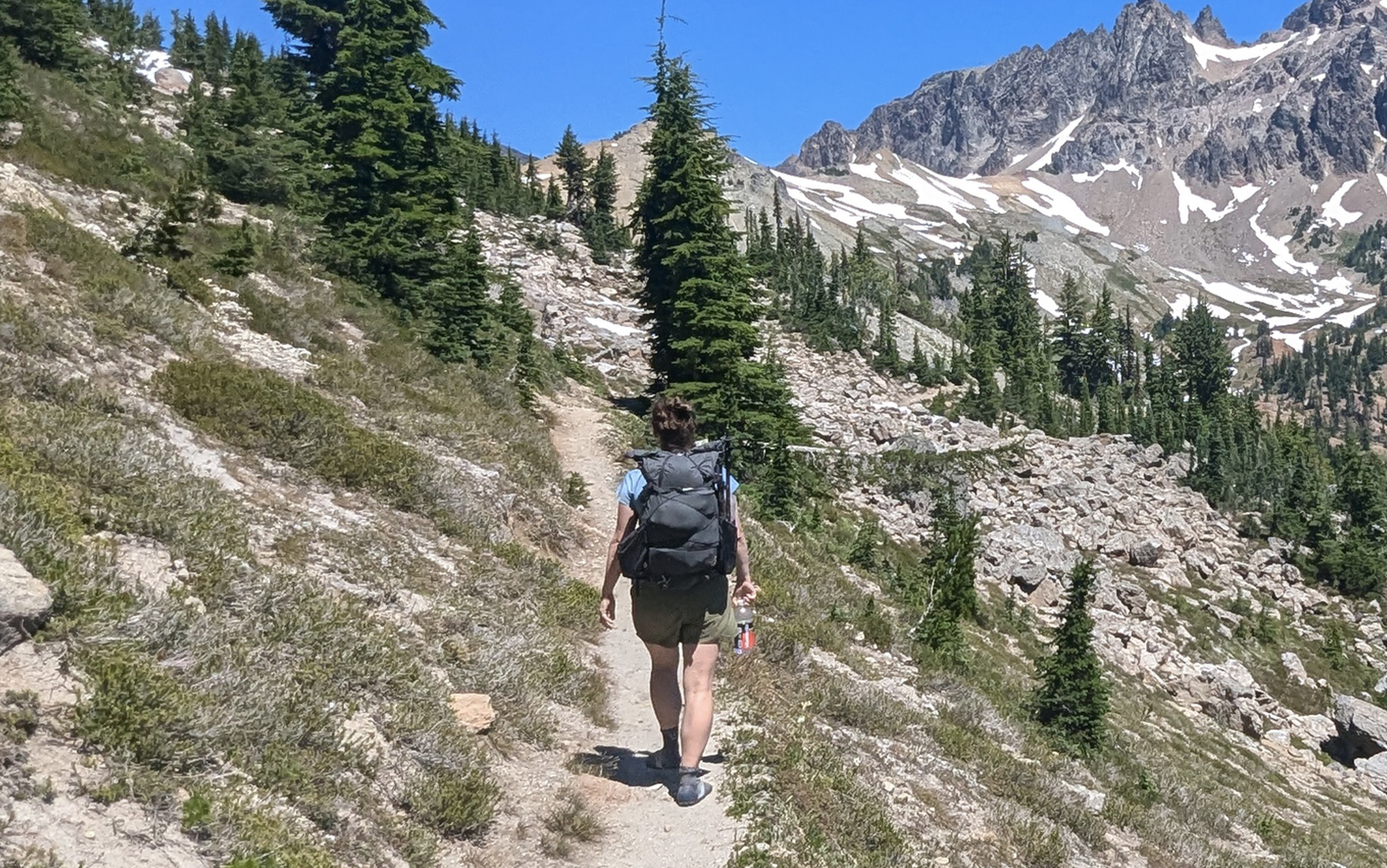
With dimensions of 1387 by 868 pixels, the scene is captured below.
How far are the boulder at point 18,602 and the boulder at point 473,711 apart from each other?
8.52 feet

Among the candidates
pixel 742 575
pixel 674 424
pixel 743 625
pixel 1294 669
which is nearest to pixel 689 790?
pixel 743 625

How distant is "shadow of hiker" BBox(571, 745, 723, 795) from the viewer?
6.33 meters

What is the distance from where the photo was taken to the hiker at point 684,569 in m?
5.34

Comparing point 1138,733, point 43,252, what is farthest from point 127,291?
point 1138,733

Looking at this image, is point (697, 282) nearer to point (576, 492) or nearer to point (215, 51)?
point (576, 492)

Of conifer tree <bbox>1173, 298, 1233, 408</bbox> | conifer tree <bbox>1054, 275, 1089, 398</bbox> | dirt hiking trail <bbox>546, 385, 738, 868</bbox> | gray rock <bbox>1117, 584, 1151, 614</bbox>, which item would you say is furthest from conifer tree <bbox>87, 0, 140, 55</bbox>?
conifer tree <bbox>1173, 298, 1233, 408</bbox>

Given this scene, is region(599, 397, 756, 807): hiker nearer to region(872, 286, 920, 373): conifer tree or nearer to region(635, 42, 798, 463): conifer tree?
region(635, 42, 798, 463): conifer tree

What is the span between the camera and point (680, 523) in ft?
17.3

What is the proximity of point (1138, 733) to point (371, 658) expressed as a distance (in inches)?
819

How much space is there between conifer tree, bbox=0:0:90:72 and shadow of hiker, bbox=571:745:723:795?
24.6m

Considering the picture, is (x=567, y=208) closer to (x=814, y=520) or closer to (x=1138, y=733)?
(x=814, y=520)

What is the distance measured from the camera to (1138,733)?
2123cm

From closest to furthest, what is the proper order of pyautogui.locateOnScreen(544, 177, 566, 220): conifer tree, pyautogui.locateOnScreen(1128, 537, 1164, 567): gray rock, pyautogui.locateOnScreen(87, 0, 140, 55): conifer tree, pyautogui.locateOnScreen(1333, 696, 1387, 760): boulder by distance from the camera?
pyautogui.locateOnScreen(1333, 696, 1387, 760): boulder < pyautogui.locateOnScreen(1128, 537, 1164, 567): gray rock < pyautogui.locateOnScreen(87, 0, 140, 55): conifer tree < pyautogui.locateOnScreen(544, 177, 566, 220): conifer tree

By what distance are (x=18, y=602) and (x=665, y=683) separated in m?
3.65
